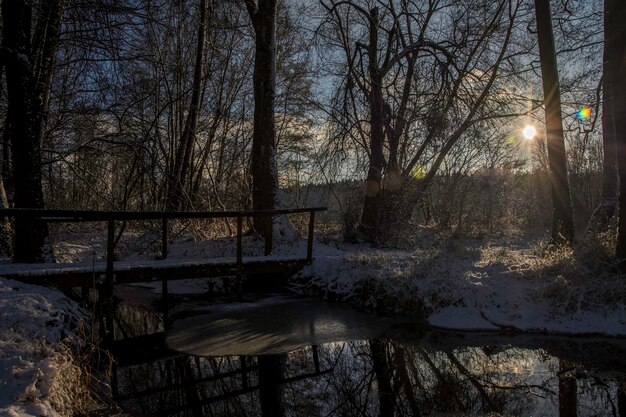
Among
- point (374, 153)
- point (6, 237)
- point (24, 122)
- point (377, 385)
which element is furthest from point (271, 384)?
point (374, 153)

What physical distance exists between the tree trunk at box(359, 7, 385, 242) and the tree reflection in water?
704 centimetres

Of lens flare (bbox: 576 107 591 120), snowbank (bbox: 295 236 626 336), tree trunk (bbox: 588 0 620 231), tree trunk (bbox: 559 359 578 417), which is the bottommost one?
tree trunk (bbox: 559 359 578 417)

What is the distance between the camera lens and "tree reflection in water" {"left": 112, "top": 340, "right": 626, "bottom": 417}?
4.37 meters

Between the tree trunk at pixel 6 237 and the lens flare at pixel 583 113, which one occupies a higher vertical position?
the lens flare at pixel 583 113

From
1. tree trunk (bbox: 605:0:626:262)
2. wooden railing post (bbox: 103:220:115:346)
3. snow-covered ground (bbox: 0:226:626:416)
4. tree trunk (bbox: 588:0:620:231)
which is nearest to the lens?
snow-covered ground (bbox: 0:226:626:416)

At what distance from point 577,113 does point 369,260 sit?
6680 mm

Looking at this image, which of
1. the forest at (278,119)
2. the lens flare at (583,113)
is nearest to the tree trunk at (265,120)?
the forest at (278,119)

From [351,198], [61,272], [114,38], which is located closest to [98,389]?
[61,272]

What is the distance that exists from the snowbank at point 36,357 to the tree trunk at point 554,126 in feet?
28.6

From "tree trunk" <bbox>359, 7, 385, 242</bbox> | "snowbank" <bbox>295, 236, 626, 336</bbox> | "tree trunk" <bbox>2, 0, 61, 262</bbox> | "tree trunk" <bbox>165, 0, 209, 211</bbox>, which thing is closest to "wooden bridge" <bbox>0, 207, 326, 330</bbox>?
"tree trunk" <bbox>2, 0, 61, 262</bbox>

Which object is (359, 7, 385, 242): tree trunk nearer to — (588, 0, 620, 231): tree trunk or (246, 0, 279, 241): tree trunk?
(246, 0, 279, 241): tree trunk

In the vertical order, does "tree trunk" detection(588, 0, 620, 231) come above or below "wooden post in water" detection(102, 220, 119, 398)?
above

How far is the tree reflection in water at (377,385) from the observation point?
437 cm

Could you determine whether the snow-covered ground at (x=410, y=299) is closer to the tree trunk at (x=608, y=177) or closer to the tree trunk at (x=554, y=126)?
the tree trunk at (x=554, y=126)
